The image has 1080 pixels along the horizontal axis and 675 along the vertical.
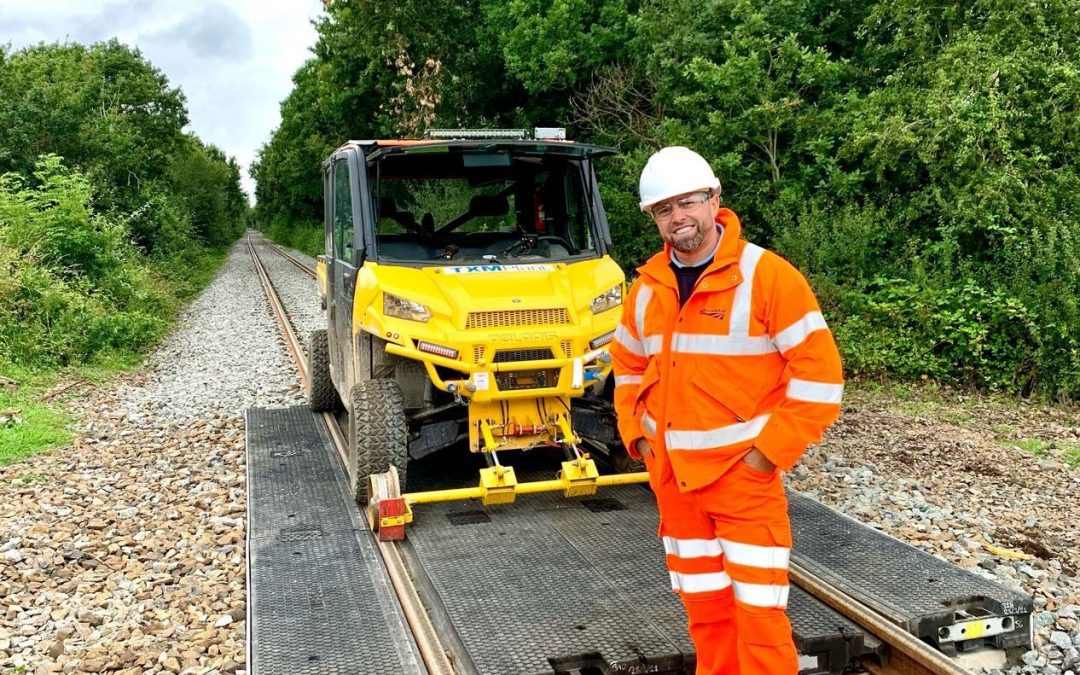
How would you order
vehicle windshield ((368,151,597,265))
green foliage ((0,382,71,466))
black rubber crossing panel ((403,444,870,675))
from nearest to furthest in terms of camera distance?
black rubber crossing panel ((403,444,870,675))
vehicle windshield ((368,151,597,265))
green foliage ((0,382,71,466))

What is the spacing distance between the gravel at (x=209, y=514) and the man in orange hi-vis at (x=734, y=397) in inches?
68.6

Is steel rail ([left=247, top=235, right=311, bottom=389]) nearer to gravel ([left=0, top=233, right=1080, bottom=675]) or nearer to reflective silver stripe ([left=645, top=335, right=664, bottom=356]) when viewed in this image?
gravel ([left=0, top=233, right=1080, bottom=675])

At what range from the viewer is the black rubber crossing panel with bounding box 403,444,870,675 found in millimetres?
3871

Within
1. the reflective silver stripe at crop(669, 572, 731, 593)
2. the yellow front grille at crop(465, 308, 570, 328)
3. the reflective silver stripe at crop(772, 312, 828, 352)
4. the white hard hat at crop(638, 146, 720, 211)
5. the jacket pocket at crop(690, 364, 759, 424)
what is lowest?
the reflective silver stripe at crop(669, 572, 731, 593)

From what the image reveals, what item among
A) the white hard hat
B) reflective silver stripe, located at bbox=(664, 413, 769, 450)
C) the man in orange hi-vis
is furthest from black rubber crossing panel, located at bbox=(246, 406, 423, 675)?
the white hard hat

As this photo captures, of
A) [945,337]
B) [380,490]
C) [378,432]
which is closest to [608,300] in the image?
[378,432]

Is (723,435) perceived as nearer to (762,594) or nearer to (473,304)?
(762,594)

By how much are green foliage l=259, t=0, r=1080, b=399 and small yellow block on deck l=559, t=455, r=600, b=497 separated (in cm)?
543

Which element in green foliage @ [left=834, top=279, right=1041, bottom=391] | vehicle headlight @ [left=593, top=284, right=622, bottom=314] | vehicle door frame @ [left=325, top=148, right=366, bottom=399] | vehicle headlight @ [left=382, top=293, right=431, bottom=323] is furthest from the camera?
green foliage @ [left=834, top=279, right=1041, bottom=391]

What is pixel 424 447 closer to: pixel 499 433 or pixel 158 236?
pixel 499 433

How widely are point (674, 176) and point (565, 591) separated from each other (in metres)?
2.33

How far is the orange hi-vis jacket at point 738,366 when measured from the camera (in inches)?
120

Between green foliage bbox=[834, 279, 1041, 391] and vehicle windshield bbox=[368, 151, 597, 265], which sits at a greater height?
vehicle windshield bbox=[368, 151, 597, 265]

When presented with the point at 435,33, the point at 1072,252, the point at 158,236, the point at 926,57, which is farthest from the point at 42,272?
the point at 158,236
